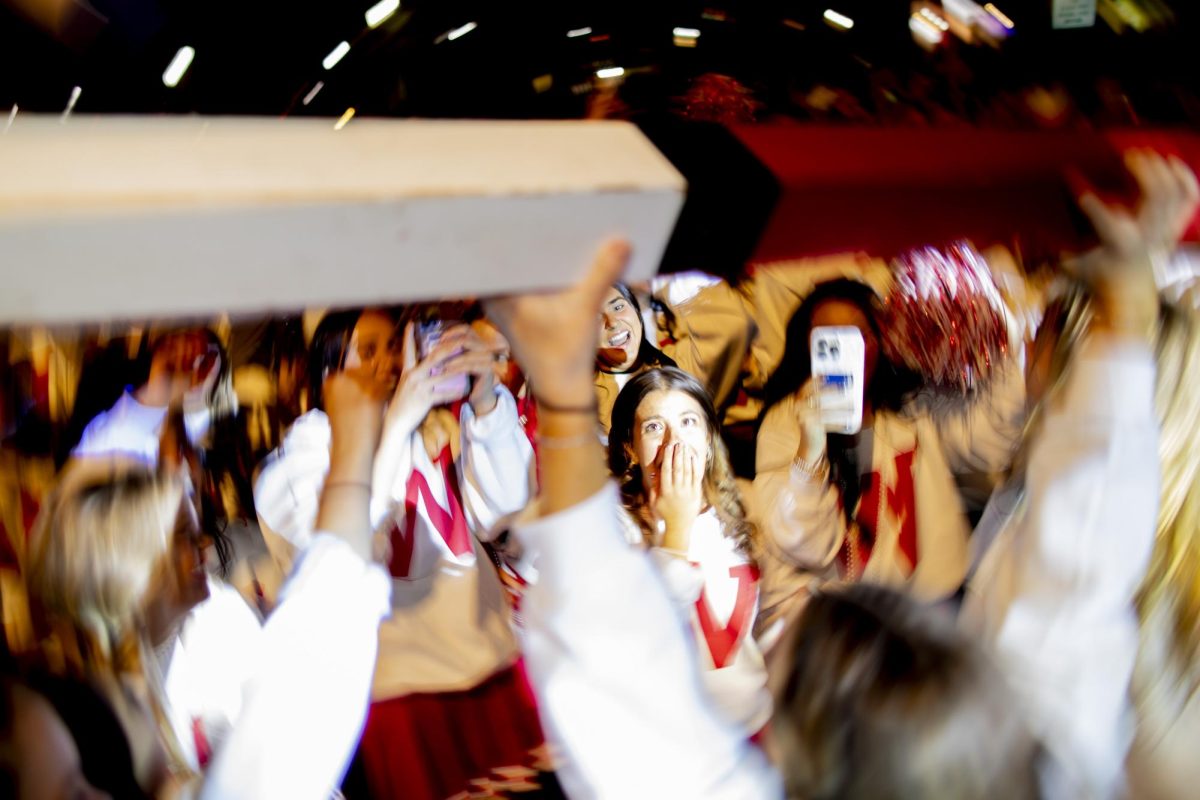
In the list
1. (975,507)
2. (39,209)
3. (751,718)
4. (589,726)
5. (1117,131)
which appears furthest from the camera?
(975,507)

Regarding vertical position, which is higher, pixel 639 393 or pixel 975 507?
pixel 639 393

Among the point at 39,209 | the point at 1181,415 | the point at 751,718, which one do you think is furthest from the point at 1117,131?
the point at 751,718

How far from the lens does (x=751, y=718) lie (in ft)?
4.35

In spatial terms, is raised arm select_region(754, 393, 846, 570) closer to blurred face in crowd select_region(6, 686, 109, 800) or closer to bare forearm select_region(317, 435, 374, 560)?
bare forearm select_region(317, 435, 374, 560)

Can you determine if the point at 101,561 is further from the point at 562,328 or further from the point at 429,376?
the point at 562,328

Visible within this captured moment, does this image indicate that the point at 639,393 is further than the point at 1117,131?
Yes

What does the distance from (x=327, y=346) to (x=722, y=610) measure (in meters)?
0.75

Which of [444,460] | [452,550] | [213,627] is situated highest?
[213,627]

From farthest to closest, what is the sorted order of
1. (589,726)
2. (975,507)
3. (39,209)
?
(975,507) < (589,726) < (39,209)

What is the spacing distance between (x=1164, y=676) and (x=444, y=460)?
114 cm

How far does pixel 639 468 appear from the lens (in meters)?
1.43

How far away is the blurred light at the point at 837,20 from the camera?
4.84 feet

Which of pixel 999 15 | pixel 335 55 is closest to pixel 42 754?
pixel 335 55

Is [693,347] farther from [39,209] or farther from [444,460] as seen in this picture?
[39,209]
